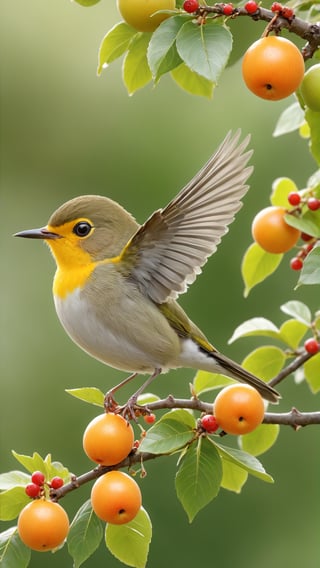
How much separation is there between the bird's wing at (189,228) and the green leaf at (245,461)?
22.9 inches

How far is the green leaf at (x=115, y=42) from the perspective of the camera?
283cm

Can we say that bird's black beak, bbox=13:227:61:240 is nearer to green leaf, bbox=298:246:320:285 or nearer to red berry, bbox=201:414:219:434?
red berry, bbox=201:414:219:434

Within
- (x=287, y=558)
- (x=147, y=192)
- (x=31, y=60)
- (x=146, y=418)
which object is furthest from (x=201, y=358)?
(x=31, y=60)

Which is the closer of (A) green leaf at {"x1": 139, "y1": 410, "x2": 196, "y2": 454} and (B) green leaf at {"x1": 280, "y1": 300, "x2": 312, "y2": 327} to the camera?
(A) green leaf at {"x1": 139, "y1": 410, "x2": 196, "y2": 454}

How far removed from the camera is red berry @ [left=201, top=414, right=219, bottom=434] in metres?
2.75

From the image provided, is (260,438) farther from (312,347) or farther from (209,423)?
(209,423)

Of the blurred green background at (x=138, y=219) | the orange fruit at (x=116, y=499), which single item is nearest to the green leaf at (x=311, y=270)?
the orange fruit at (x=116, y=499)

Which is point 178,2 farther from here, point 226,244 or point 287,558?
point 287,558

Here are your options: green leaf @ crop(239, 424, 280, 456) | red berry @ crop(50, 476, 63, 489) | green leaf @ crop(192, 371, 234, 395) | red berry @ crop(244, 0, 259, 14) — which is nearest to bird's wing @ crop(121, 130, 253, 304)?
green leaf @ crop(192, 371, 234, 395)

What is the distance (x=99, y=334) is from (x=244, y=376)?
470mm

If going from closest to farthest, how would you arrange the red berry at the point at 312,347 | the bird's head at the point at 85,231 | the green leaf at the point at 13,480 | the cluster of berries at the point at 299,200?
the green leaf at the point at 13,480
the cluster of berries at the point at 299,200
the red berry at the point at 312,347
the bird's head at the point at 85,231

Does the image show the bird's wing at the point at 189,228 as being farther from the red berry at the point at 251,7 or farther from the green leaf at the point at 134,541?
the green leaf at the point at 134,541

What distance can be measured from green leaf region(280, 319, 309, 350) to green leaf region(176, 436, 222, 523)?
30.1 inches

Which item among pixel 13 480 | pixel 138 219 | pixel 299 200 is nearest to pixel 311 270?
pixel 299 200
